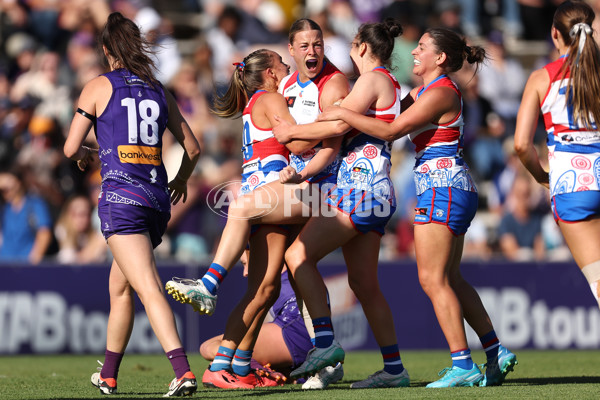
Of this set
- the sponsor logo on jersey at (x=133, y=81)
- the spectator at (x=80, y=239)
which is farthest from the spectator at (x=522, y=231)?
the sponsor logo on jersey at (x=133, y=81)

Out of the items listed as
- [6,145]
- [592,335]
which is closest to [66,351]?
[6,145]

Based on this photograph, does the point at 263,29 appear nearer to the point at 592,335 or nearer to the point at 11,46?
the point at 11,46

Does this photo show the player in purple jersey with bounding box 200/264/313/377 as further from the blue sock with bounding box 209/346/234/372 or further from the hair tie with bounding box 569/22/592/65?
the hair tie with bounding box 569/22/592/65

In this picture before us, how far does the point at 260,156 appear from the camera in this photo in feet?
22.1

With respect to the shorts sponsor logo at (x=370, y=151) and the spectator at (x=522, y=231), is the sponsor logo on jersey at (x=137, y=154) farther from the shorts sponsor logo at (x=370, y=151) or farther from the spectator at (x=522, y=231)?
the spectator at (x=522, y=231)

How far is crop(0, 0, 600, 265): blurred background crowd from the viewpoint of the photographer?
12.0 m

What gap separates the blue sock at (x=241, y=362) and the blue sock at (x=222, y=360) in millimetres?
55

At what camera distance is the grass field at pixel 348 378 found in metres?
5.95

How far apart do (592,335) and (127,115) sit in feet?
23.4

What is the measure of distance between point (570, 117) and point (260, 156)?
2.17m

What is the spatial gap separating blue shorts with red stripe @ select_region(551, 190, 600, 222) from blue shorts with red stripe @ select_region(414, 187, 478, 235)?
864 millimetres

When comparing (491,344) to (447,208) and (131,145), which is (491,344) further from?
(131,145)

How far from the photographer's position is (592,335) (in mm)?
11078

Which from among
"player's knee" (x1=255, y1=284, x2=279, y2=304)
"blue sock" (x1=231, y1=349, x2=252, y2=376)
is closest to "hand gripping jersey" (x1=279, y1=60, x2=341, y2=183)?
"player's knee" (x1=255, y1=284, x2=279, y2=304)
